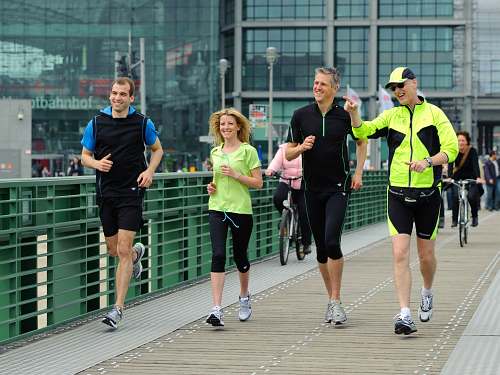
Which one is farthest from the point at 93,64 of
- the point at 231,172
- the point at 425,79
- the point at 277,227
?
the point at 231,172

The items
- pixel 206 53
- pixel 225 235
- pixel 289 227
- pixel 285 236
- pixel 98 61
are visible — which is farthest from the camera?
pixel 98 61

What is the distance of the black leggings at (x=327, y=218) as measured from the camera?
9953mm

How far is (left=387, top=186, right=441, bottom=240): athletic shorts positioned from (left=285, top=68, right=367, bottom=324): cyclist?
1.70 feet

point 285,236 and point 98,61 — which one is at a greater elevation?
point 98,61

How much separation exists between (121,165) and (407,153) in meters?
2.16

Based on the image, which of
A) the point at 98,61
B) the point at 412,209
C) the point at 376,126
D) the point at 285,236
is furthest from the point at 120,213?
the point at 98,61

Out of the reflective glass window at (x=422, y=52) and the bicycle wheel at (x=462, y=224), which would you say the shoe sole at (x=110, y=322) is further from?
the reflective glass window at (x=422, y=52)

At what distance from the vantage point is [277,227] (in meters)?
18.9

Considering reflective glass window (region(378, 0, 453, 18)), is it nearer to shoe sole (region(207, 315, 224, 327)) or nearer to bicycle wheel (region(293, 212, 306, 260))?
bicycle wheel (region(293, 212, 306, 260))

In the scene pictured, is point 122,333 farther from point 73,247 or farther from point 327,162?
point 327,162

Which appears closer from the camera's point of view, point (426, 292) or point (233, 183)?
point (426, 292)

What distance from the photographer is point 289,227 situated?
55.2 feet

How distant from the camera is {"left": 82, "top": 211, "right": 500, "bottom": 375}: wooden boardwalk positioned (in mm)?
7961

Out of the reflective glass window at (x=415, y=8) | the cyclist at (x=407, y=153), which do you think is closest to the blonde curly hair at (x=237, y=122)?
the cyclist at (x=407, y=153)
